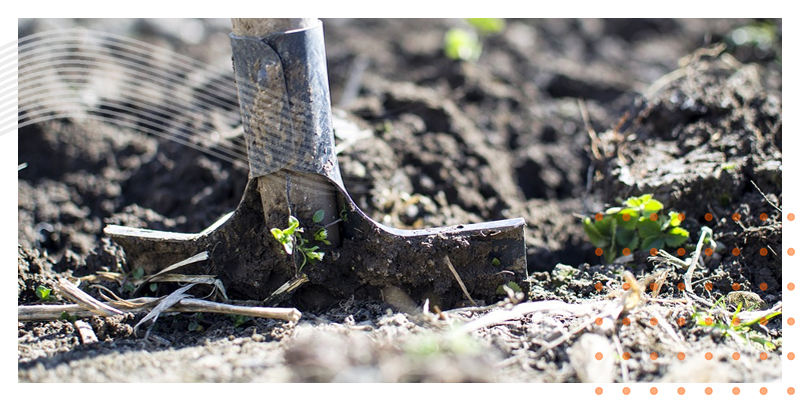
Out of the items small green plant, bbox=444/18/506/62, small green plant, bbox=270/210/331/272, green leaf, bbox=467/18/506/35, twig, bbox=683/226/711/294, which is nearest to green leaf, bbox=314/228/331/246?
small green plant, bbox=270/210/331/272

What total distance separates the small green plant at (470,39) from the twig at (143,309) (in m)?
2.67

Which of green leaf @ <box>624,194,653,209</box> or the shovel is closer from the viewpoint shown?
the shovel

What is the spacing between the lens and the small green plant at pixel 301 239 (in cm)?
196

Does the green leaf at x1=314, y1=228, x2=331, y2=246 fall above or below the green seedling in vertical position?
above

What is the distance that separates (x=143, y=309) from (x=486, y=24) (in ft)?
11.5

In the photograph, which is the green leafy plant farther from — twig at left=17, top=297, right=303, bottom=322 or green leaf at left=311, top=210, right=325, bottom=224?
green leaf at left=311, top=210, right=325, bottom=224

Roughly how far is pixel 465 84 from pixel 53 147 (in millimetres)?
2224

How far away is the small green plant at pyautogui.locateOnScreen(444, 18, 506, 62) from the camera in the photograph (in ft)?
14.0

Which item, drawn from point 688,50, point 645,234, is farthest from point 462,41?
point 645,234

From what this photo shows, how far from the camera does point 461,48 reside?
4277mm

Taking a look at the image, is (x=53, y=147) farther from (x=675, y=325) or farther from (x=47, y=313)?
(x=675, y=325)

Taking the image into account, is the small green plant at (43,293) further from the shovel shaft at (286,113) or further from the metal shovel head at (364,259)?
the shovel shaft at (286,113)

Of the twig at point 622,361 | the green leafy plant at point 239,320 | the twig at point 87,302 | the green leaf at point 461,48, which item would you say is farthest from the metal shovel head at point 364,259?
the green leaf at point 461,48

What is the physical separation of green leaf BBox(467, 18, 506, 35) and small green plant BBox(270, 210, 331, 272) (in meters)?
3.20
